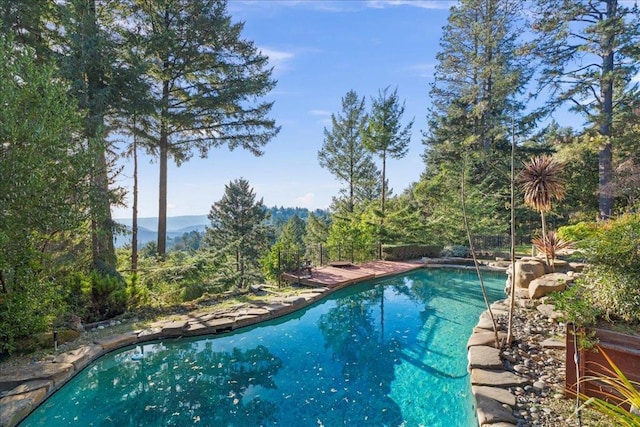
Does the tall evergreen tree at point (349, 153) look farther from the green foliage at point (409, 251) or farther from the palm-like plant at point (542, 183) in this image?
the palm-like plant at point (542, 183)

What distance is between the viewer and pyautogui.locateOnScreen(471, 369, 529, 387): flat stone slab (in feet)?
12.0

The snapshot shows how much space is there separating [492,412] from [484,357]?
4.02ft

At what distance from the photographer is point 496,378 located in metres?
3.76

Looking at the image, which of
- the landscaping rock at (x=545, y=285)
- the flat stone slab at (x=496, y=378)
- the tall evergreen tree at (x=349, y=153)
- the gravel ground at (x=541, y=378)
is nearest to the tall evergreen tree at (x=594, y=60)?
the landscaping rock at (x=545, y=285)

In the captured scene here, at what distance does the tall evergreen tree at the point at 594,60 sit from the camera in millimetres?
10742

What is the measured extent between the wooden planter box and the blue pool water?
1.12m

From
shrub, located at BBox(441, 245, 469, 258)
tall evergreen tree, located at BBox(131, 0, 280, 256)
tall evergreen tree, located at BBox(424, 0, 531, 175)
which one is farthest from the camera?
tall evergreen tree, located at BBox(424, 0, 531, 175)

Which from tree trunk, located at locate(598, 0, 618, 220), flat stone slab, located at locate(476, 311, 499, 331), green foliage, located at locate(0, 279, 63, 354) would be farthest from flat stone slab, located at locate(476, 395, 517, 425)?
tree trunk, located at locate(598, 0, 618, 220)

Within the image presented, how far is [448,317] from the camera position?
696cm

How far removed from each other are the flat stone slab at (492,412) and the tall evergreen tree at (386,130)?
13048mm

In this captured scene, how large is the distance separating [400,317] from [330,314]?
1.56m

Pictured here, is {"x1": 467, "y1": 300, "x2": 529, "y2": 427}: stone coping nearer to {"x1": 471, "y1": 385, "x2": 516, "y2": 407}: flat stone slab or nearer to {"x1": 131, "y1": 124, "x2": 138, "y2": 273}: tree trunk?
{"x1": 471, "y1": 385, "x2": 516, "y2": 407}: flat stone slab

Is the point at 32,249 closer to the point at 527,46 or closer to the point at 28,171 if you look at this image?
the point at 28,171

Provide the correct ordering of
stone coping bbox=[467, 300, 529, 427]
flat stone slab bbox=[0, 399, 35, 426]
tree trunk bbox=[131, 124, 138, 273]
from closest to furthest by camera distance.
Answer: stone coping bbox=[467, 300, 529, 427] < flat stone slab bbox=[0, 399, 35, 426] < tree trunk bbox=[131, 124, 138, 273]
